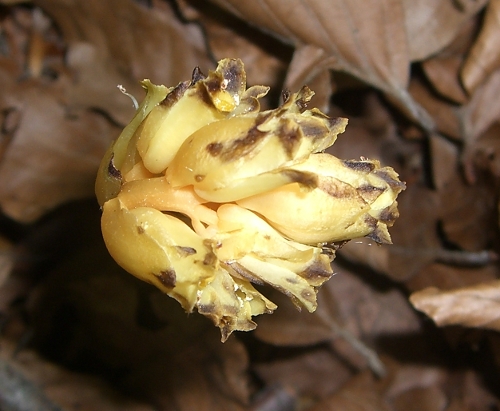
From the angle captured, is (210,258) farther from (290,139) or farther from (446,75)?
(446,75)

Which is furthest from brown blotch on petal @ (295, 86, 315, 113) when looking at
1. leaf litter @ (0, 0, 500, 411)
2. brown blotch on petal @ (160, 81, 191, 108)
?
leaf litter @ (0, 0, 500, 411)

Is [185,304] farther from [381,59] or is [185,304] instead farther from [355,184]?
[381,59]

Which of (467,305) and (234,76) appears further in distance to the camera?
(467,305)

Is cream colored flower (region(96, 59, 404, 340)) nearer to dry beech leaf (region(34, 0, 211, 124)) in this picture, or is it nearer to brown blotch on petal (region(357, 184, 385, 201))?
brown blotch on petal (region(357, 184, 385, 201))

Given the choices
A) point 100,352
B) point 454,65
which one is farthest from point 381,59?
point 100,352

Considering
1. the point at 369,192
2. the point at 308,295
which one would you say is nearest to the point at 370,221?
the point at 369,192

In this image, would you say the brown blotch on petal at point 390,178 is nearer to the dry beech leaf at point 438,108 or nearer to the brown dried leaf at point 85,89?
the brown dried leaf at point 85,89
